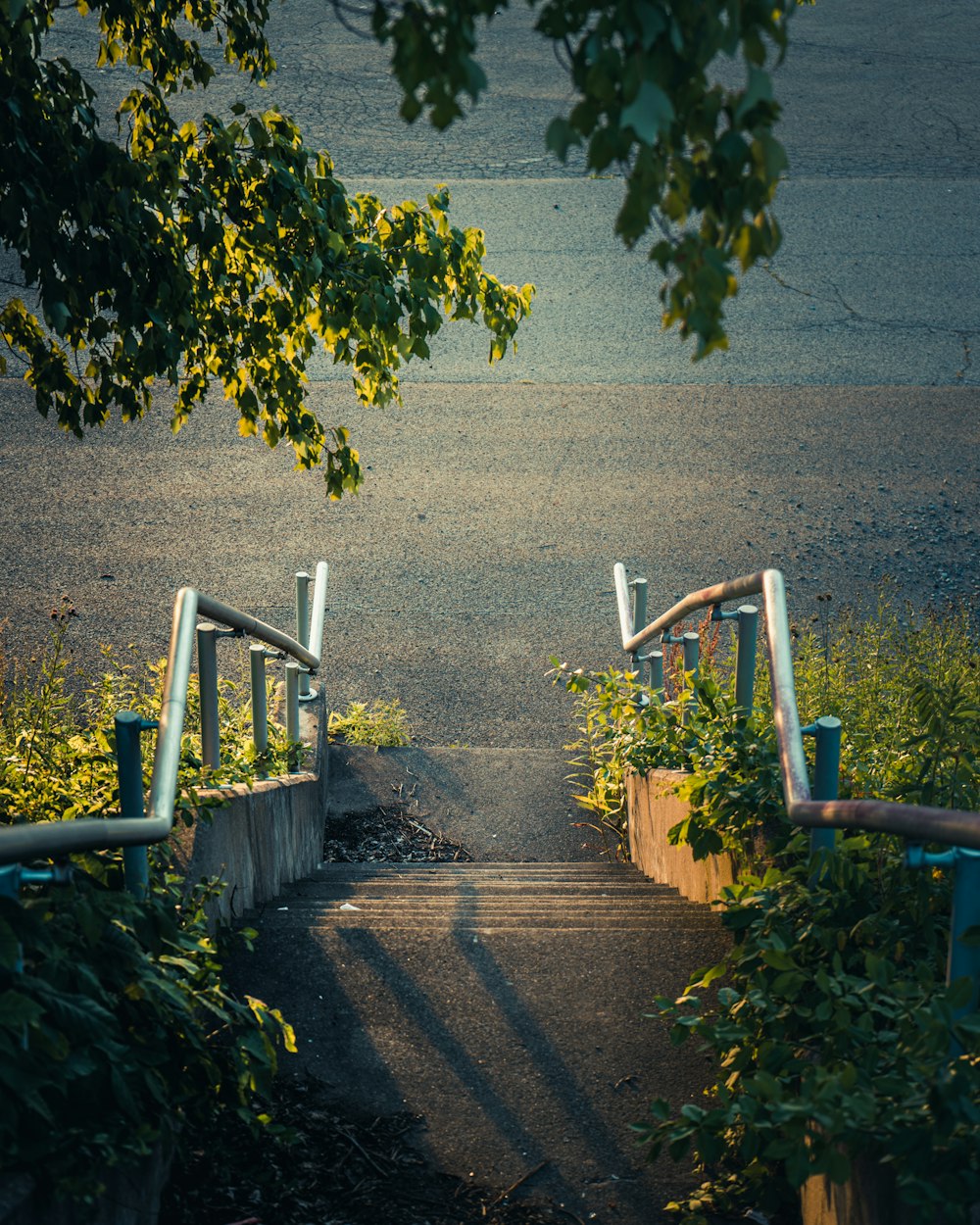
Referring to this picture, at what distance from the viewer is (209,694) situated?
4.53 m

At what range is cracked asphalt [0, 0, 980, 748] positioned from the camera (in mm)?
8445

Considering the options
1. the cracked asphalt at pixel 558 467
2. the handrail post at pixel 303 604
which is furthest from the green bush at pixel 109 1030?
the cracked asphalt at pixel 558 467

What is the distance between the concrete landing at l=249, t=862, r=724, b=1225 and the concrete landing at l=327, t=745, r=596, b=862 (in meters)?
1.83

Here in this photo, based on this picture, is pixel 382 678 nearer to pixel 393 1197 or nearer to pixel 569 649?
pixel 569 649

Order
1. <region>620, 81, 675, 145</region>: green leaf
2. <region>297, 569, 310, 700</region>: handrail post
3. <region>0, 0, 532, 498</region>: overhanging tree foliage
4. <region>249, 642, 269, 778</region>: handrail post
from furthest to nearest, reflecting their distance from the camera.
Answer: <region>297, 569, 310, 700</region>: handrail post → <region>249, 642, 269, 778</region>: handrail post → <region>0, 0, 532, 498</region>: overhanging tree foliage → <region>620, 81, 675, 145</region>: green leaf

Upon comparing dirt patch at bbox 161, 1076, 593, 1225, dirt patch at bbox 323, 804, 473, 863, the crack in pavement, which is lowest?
dirt patch at bbox 161, 1076, 593, 1225

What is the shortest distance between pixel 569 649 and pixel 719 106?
249 inches

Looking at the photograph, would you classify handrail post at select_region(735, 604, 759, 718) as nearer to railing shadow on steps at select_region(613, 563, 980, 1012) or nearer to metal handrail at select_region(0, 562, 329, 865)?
railing shadow on steps at select_region(613, 563, 980, 1012)

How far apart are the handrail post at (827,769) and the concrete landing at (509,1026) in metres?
0.79

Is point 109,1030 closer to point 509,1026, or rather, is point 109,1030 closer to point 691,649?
point 509,1026

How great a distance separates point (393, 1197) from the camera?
3.17 m

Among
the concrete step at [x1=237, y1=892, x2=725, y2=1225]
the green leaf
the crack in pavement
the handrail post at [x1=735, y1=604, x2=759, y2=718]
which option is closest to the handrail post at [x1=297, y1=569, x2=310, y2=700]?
the concrete step at [x1=237, y1=892, x2=725, y2=1225]

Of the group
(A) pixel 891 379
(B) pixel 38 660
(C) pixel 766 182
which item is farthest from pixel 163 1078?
(A) pixel 891 379

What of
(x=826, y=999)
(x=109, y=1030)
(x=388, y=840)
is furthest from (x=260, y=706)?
(x=826, y=999)
